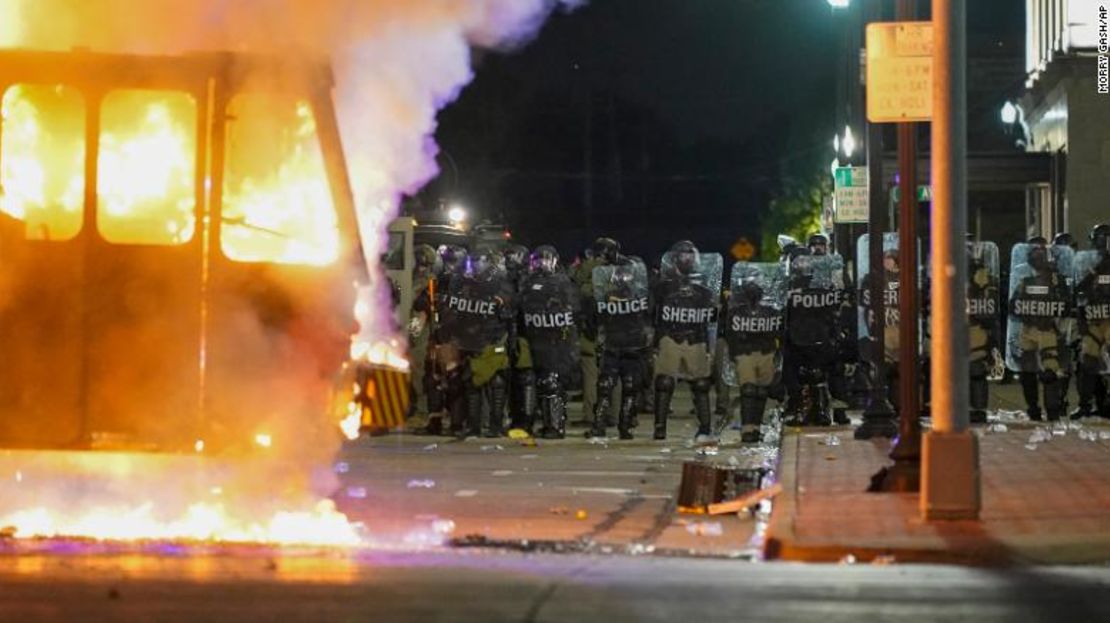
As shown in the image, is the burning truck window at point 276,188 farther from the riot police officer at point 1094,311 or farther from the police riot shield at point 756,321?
the riot police officer at point 1094,311

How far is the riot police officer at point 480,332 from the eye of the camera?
16375 millimetres

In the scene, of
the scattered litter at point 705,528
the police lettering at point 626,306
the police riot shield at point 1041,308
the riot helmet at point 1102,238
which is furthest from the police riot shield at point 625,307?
the scattered litter at point 705,528

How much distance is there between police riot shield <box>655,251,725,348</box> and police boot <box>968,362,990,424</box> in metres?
2.83

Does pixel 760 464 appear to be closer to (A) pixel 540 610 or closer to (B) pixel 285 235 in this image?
(B) pixel 285 235

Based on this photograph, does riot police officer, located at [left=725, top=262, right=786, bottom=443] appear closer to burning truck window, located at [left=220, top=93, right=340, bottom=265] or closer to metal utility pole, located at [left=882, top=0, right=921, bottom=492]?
metal utility pole, located at [left=882, top=0, right=921, bottom=492]

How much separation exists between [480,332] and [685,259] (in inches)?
90.6

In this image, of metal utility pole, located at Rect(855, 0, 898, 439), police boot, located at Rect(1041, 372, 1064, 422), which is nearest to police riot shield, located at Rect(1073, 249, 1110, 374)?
police boot, located at Rect(1041, 372, 1064, 422)

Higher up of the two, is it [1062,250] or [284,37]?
[284,37]

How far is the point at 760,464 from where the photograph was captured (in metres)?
14.1

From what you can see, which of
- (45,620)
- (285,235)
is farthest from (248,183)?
(45,620)

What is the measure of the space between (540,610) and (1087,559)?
3.80m

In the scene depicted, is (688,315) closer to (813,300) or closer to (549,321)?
(813,300)

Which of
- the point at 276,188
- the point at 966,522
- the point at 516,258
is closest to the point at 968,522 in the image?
the point at 966,522

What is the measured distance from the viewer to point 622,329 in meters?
16.2
